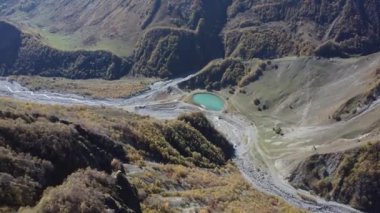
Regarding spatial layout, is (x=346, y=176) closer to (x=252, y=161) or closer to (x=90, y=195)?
(x=252, y=161)

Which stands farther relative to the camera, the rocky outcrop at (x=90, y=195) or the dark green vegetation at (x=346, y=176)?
the dark green vegetation at (x=346, y=176)

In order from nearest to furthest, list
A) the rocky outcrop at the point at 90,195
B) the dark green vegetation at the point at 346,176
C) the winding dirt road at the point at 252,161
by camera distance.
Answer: the rocky outcrop at the point at 90,195 → the dark green vegetation at the point at 346,176 → the winding dirt road at the point at 252,161

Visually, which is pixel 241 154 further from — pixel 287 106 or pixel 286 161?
pixel 287 106

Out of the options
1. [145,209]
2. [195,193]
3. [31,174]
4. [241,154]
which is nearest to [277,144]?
[241,154]

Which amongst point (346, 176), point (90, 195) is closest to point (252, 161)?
Result: point (346, 176)

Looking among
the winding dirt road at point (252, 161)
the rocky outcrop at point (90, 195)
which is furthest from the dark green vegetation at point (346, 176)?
the rocky outcrop at point (90, 195)

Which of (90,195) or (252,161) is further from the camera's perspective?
(252,161)

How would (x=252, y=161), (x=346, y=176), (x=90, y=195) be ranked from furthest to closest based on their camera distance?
(x=252, y=161), (x=346, y=176), (x=90, y=195)

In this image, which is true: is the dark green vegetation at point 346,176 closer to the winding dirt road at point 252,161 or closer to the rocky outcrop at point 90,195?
the winding dirt road at point 252,161

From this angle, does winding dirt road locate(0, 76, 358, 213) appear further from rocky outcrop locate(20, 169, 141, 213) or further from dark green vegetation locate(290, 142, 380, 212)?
rocky outcrop locate(20, 169, 141, 213)
